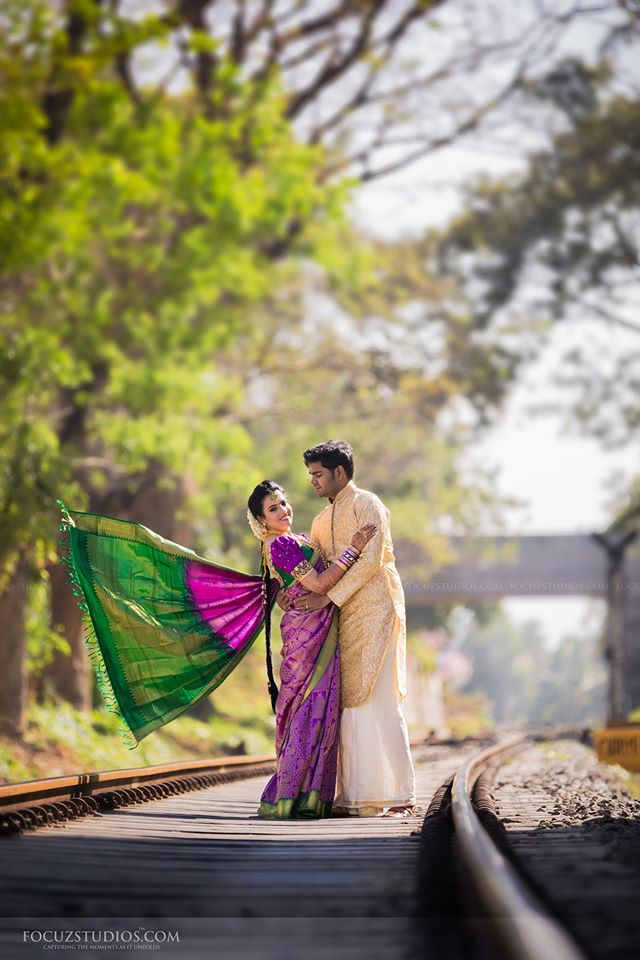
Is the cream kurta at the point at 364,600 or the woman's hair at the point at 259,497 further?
the woman's hair at the point at 259,497

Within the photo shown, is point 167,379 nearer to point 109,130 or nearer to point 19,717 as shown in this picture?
point 109,130

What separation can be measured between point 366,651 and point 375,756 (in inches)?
22.1

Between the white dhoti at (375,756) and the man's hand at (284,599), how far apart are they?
24.8 inches

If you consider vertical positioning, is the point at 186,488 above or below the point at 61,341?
below

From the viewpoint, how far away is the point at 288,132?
21.1 metres

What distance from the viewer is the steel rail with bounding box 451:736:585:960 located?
2604 millimetres

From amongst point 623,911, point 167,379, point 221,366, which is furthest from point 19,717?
point 221,366

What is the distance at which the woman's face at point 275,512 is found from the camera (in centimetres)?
714

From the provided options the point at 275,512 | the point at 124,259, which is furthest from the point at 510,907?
the point at 124,259

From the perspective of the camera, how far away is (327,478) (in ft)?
23.6

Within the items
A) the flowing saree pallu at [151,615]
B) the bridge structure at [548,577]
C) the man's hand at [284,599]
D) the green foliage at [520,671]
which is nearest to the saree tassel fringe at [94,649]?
the flowing saree pallu at [151,615]

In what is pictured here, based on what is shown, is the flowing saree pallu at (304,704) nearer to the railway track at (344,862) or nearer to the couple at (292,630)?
the couple at (292,630)

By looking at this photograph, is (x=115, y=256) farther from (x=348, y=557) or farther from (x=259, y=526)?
(x=348, y=557)

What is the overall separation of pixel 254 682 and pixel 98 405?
16.5 meters
